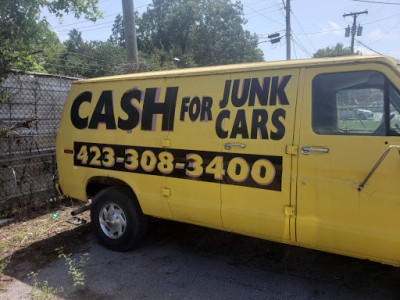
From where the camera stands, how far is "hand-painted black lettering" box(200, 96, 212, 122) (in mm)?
3562

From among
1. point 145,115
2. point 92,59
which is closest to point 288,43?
point 92,59

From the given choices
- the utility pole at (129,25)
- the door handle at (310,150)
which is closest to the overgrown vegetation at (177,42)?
the utility pole at (129,25)

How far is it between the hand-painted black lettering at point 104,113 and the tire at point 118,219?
862mm

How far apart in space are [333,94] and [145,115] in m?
2.12

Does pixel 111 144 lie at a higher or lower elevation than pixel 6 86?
lower

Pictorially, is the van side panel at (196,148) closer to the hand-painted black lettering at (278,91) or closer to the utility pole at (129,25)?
the hand-painted black lettering at (278,91)

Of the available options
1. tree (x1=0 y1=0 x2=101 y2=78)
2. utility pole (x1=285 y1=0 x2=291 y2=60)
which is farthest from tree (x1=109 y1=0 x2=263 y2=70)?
tree (x1=0 y1=0 x2=101 y2=78)

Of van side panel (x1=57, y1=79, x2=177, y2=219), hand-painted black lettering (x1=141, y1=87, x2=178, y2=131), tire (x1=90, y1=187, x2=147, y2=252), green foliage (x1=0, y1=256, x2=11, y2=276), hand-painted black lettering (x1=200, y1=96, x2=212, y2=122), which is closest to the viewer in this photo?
hand-painted black lettering (x1=200, y1=96, x2=212, y2=122)

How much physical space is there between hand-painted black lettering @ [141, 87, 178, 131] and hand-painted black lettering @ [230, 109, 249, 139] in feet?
2.53

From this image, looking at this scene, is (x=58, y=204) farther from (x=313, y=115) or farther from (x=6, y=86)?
(x=313, y=115)

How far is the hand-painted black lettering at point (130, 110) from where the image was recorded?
4082 mm

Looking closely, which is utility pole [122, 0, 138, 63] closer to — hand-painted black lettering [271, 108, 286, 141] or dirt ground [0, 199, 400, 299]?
dirt ground [0, 199, 400, 299]

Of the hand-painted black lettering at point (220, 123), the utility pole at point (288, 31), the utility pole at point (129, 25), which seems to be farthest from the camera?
the utility pole at point (288, 31)

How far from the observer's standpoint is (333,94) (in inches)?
118
